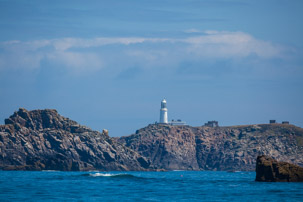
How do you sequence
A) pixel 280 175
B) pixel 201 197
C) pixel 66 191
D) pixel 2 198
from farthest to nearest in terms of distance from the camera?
pixel 280 175
pixel 66 191
pixel 201 197
pixel 2 198

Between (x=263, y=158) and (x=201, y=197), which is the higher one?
(x=263, y=158)

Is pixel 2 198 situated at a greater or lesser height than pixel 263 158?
lesser

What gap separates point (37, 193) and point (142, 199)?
18.5m

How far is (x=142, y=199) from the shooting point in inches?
3236

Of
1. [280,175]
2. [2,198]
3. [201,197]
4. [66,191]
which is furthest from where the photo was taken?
[280,175]

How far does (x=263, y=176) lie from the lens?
408ft

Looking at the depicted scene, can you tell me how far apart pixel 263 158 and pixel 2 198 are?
2447 inches

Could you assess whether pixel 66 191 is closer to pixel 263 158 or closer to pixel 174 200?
pixel 174 200

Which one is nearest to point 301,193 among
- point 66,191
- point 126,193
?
point 126,193

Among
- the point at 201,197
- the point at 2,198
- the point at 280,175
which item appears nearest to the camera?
the point at 2,198

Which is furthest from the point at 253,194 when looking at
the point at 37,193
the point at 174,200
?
the point at 37,193

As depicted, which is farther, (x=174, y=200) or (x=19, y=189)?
(x=19, y=189)

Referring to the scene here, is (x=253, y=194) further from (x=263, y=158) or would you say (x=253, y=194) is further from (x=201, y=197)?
(x=263, y=158)

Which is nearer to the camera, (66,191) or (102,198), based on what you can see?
(102,198)
